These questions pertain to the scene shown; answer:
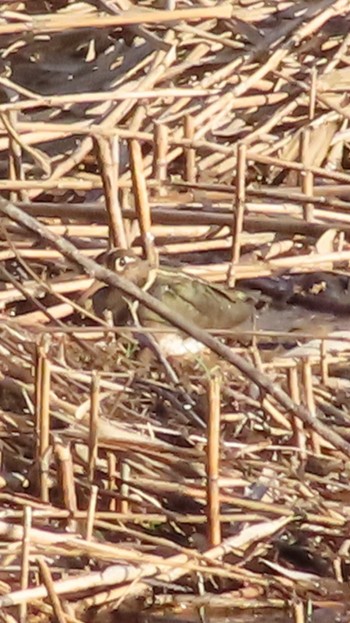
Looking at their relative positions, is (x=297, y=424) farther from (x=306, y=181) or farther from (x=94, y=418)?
(x=306, y=181)

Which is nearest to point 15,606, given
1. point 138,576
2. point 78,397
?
point 138,576

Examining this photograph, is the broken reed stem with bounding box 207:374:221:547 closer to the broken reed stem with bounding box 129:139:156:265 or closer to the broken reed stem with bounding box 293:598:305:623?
the broken reed stem with bounding box 293:598:305:623

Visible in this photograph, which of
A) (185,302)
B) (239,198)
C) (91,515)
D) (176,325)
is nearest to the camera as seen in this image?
(176,325)

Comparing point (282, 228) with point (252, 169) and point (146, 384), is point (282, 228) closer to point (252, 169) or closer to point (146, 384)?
point (146, 384)

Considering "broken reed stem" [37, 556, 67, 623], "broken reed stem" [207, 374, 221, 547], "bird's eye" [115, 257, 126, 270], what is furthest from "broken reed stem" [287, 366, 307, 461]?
"broken reed stem" [37, 556, 67, 623]

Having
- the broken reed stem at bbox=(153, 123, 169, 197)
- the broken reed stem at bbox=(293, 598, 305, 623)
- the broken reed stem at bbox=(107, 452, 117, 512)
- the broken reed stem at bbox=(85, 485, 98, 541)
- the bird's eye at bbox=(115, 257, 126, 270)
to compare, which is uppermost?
the broken reed stem at bbox=(153, 123, 169, 197)

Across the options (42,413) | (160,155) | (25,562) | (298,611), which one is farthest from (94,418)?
(160,155)

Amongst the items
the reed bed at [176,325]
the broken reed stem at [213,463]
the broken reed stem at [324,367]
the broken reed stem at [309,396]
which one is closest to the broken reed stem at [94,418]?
the reed bed at [176,325]
